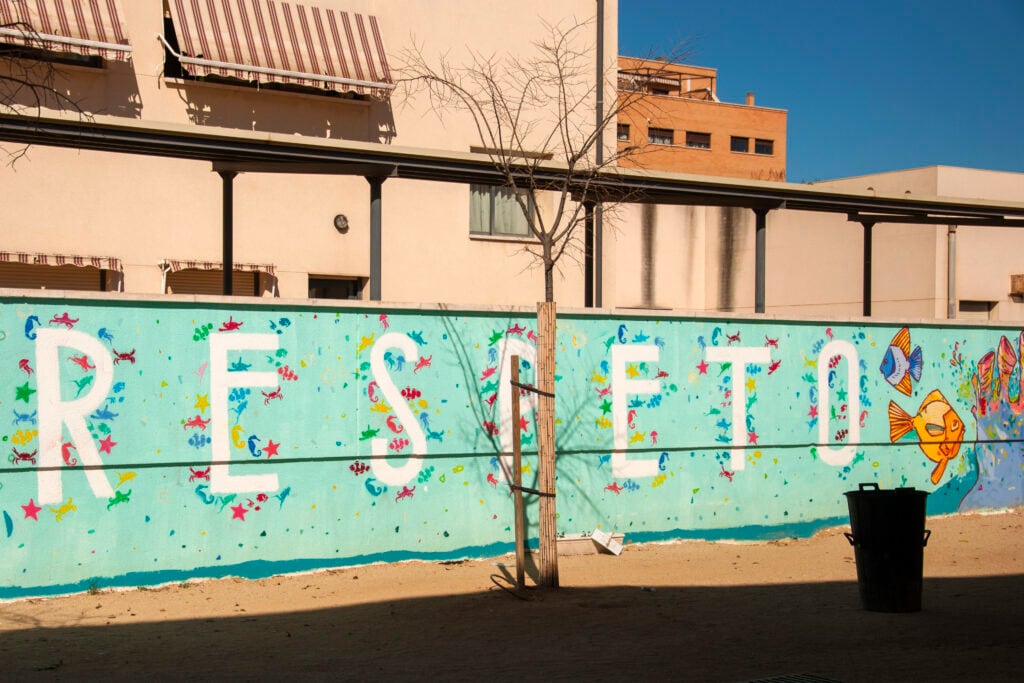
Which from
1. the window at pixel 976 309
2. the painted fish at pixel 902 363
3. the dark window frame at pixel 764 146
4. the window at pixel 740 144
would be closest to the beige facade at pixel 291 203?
the window at pixel 976 309

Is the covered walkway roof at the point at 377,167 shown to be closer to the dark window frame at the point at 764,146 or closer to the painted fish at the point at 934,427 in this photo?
the painted fish at the point at 934,427

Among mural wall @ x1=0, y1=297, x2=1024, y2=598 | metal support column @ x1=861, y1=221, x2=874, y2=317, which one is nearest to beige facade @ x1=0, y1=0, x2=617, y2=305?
mural wall @ x1=0, y1=297, x2=1024, y2=598

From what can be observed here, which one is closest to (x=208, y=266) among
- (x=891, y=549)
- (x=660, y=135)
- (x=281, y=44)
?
(x=281, y=44)

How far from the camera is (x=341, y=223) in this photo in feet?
60.2

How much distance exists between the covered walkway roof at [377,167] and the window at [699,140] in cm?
5095

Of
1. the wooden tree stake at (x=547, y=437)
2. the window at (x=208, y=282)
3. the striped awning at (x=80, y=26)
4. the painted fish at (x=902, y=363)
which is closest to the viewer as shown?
the wooden tree stake at (x=547, y=437)

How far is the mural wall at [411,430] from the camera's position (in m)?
9.09

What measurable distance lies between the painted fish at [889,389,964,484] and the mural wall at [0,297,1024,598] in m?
0.03

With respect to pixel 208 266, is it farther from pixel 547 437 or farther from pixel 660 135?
pixel 660 135

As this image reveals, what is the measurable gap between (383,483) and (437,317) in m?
1.72

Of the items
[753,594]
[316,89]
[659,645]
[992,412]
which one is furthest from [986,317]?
[659,645]

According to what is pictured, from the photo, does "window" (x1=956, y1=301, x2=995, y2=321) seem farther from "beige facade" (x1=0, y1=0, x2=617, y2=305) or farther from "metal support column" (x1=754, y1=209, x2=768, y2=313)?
"metal support column" (x1=754, y1=209, x2=768, y2=313)

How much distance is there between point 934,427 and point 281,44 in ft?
38.4

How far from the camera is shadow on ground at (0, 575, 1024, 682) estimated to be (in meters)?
6.77
